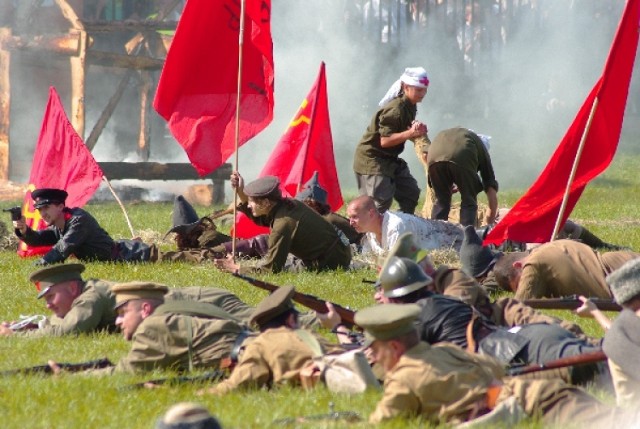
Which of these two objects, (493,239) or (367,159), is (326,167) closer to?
(367,159)

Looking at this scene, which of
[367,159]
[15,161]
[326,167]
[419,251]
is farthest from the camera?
[15,161]

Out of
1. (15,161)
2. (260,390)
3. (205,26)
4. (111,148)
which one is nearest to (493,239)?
(205,26)

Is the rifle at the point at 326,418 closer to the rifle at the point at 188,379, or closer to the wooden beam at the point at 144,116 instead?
the rifle at the point at 188,379

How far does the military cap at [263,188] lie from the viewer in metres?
A: 11.9

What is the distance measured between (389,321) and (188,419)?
2.05 meters

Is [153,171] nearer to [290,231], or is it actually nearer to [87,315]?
[290,231]

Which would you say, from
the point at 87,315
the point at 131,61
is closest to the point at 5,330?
the point at 87,315

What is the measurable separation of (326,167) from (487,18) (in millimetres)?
14665

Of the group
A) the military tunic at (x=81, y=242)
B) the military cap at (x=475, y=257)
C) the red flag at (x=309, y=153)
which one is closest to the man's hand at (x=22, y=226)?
the military tunic at (x=81, y=242)

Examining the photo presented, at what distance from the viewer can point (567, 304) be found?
8.20 m

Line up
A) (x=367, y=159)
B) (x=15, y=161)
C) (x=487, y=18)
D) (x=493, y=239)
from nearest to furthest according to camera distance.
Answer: (x=493, y=239)
(x=367, y=159)
(x=15, y=161)
(x=487, y=18)

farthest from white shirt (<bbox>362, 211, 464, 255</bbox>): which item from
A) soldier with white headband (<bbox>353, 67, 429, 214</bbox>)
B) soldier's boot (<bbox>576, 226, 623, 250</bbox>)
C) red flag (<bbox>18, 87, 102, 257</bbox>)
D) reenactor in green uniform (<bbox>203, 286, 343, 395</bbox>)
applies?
reenactor in green uniform (<bbox>203, 286, 343, 395</bbox>)

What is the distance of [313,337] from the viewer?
23.8ft

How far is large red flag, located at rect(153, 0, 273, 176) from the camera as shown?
13.1m
